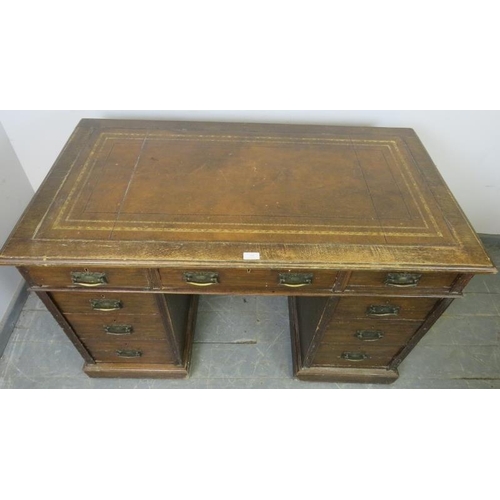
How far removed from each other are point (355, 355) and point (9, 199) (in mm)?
1891

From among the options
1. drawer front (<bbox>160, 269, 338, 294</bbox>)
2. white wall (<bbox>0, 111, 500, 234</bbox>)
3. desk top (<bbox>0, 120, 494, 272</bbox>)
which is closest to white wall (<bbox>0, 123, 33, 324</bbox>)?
white wall (<bbox>0, 111, 500, 234</bbox>)

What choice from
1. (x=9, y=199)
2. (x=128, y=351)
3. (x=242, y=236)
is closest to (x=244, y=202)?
(x=242, y=236)

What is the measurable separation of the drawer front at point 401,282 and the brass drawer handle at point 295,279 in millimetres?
148

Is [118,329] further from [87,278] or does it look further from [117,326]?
[87,278]

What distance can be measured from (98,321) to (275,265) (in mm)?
791

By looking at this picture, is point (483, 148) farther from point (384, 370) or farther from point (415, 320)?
point (384, 370)

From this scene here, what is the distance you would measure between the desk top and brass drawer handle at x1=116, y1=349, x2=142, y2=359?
0.65 meters

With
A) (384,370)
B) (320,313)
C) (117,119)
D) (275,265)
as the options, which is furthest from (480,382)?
(117,119)

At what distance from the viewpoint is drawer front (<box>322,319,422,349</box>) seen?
4.74 feet

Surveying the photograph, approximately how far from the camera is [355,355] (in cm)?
163

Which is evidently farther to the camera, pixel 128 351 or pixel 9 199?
pixel 9 199

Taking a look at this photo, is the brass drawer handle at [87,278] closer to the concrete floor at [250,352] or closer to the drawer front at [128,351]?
the drawer front at [128,351]

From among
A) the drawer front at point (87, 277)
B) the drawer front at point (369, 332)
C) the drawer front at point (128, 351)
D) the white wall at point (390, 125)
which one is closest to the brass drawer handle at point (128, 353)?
the drawer front at point (128, 351)

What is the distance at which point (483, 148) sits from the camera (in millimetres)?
1878
